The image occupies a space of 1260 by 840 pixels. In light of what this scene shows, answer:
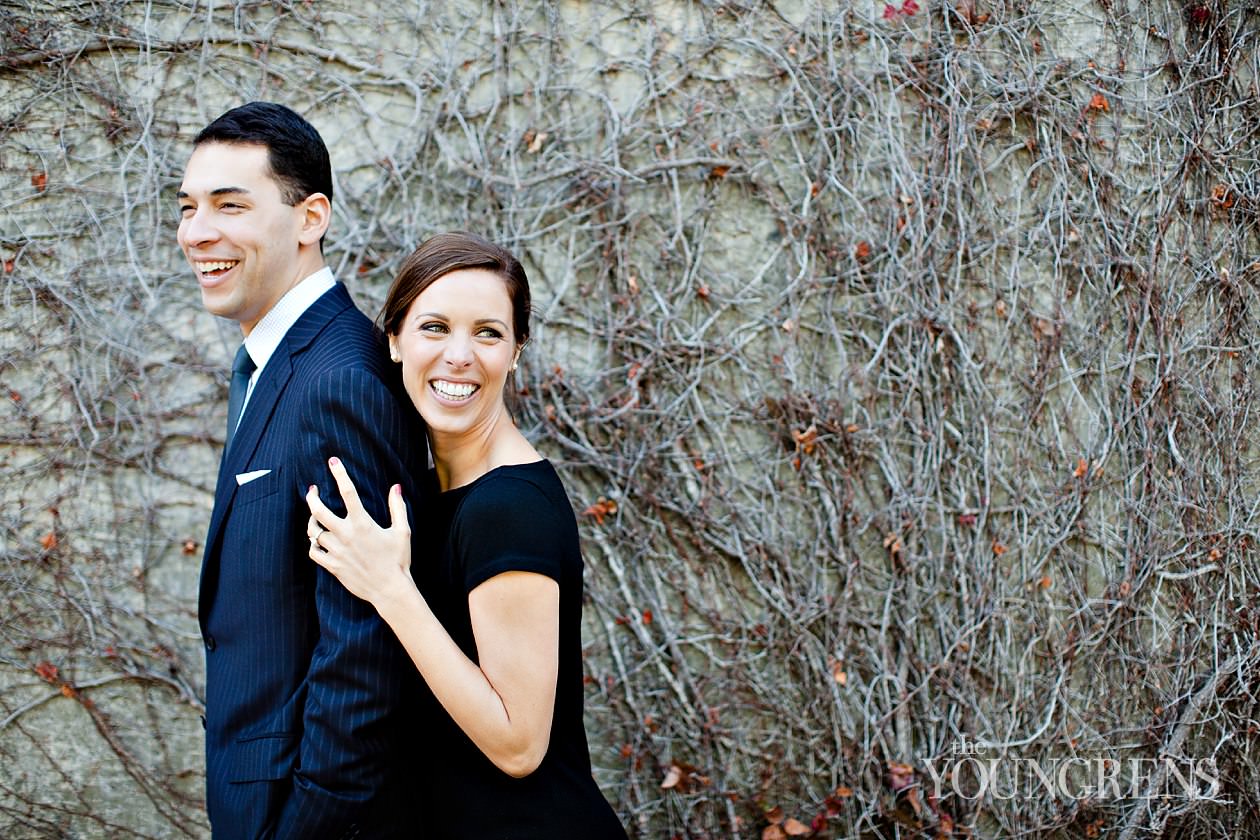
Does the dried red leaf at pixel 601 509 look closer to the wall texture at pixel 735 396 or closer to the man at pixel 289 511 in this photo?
the wall texture at pixel 735 396

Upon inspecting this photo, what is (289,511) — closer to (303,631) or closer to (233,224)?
(303,631)

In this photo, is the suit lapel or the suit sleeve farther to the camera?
the suit lapel

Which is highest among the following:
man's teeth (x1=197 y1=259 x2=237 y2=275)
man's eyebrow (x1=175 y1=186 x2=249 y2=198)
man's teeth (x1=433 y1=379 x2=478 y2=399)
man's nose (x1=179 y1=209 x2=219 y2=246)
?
man's eyebrow (x1=175 y1=186 x2=249 y2=198)

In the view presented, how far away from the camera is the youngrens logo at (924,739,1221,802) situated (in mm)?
3051

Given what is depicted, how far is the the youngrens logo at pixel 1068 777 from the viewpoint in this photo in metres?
3.05

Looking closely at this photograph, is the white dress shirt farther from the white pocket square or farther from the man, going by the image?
the white pocket square

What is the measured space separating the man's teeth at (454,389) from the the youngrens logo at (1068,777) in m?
2.11

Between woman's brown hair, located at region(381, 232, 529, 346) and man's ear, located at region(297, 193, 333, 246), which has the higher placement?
man's ear, located at region(297, 193, 333, 246)

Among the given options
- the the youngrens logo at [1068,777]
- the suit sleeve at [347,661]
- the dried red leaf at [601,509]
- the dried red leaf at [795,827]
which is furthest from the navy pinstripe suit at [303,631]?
the the youngrens logo at [1068,777]

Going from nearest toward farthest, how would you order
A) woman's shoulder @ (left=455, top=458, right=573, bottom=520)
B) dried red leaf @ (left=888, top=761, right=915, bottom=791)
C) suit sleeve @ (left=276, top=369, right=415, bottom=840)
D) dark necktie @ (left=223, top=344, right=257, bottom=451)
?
suit sleeve @ (left=276, top=369, right=415, bottom=840), woman's shoulder @ (left=455, top=458, right=573, bottom=520), dark necktie @ (left=223, top=344, right=257, bottom=451), dried red leaf @ (left=888, top=761, right=915, bottom=791)

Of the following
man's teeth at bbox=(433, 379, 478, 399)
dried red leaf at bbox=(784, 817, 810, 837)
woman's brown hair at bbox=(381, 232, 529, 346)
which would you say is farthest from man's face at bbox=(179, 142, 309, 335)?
dried red leaf at bbox=(784, 817, 810, 837)

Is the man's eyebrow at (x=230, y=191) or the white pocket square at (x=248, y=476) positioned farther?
the man's eyebrow at (x=230, y=191)

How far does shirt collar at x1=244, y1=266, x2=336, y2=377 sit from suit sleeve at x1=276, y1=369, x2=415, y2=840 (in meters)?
0.28

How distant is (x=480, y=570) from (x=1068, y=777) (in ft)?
7.83
